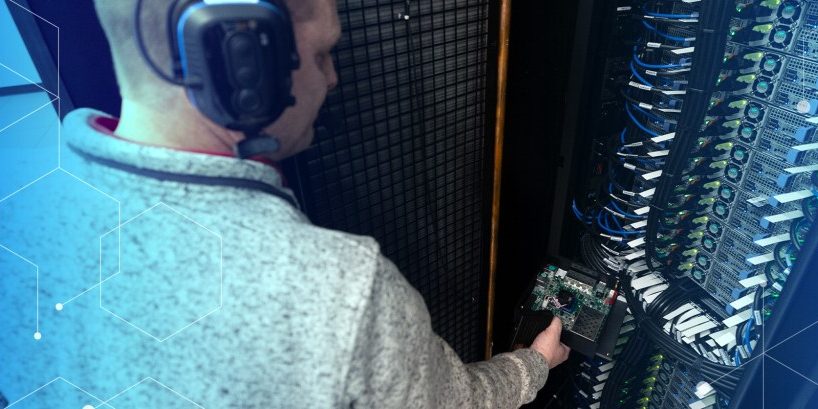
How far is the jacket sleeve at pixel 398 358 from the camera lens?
55 cm

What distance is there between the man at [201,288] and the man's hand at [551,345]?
520 mm

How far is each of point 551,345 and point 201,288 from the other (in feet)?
2.57

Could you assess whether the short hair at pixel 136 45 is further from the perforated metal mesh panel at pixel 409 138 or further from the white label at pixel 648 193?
the white label at pixel 648 193

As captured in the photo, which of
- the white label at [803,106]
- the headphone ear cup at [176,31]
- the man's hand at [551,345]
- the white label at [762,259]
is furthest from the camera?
the man's hand at [551,345]

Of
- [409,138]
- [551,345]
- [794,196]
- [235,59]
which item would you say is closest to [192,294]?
[235,59]

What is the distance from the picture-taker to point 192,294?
1.72 ft

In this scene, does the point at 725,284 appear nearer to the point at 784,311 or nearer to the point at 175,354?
the point at 784,311

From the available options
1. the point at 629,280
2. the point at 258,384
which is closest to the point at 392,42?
the point at 258,384

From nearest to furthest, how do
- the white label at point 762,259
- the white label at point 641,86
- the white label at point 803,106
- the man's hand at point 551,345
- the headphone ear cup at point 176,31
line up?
the headphone ear cup at point 176,31, the white label at point 803,106, the white label at point 762,259, the white label at point 641,86, the man's hand at point 551,345

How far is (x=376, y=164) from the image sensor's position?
94 cm

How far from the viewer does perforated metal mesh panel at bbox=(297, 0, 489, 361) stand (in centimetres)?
83
